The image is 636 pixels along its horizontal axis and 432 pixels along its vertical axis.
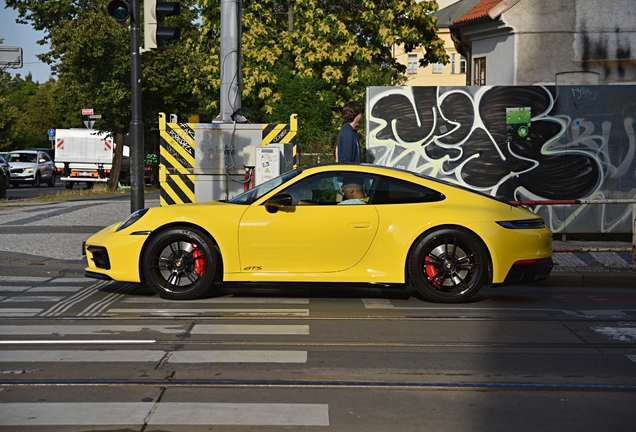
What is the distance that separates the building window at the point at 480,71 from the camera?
27.9 metres

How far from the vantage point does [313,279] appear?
357 inches

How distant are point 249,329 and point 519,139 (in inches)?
310

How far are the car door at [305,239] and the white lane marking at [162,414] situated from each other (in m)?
3.76

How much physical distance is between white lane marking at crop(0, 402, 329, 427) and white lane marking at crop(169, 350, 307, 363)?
1.14 m

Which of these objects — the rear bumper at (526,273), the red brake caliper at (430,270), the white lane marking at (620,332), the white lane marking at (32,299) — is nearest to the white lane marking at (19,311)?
the white lane marking at (32,299)

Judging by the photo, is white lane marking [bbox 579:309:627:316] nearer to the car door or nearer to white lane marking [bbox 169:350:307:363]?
the car door

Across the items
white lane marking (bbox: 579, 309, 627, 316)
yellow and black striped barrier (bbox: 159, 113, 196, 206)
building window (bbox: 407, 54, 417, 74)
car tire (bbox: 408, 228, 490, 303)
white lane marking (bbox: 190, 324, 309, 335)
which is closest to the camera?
white lane marking (bbox: 190, 324, 309, 335)

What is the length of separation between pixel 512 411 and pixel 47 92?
110337 millimetres

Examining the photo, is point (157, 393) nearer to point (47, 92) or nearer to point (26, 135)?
point (26, 135)

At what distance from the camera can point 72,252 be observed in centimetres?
1299

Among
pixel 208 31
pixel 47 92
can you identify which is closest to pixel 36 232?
pixel 208 31

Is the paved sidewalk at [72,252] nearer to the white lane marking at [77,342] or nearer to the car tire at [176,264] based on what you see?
the car tire at [176,264]

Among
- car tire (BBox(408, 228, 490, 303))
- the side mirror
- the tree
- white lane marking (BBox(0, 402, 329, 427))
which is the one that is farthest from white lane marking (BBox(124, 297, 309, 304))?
the tree

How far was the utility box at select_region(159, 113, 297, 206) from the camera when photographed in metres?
13.7
